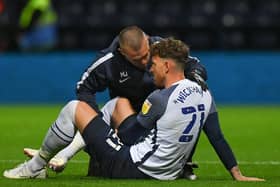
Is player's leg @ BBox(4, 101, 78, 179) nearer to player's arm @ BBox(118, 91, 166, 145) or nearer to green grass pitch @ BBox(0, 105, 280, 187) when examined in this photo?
green grass pitch @ BBox(0, 105, 280, 187)

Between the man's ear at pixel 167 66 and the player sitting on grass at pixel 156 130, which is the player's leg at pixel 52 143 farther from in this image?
the man's ear at pixel 167 66

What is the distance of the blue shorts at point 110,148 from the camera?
8.49 metres

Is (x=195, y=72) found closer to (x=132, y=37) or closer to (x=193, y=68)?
(x=193, y=68)

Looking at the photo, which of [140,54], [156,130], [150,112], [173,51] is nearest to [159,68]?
[173,51]

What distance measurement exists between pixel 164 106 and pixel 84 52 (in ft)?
44.4

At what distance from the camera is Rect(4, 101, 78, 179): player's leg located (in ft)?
28.0

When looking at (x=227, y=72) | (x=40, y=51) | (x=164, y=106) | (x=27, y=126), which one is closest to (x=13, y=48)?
(x=40, y=51)

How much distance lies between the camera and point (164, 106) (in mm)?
8281

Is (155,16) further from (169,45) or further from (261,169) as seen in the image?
(169,45)

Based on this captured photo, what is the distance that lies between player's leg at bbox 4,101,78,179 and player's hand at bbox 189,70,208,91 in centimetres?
95

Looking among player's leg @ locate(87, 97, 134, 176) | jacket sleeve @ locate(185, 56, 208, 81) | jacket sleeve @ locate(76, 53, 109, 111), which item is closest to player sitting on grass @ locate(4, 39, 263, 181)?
jacket sleeve @ locate(185, 56, 208, 81)

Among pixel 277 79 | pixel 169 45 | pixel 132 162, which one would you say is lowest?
pixel 277 79

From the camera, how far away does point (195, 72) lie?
28.7 feet

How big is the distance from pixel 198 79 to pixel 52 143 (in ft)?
4.15
